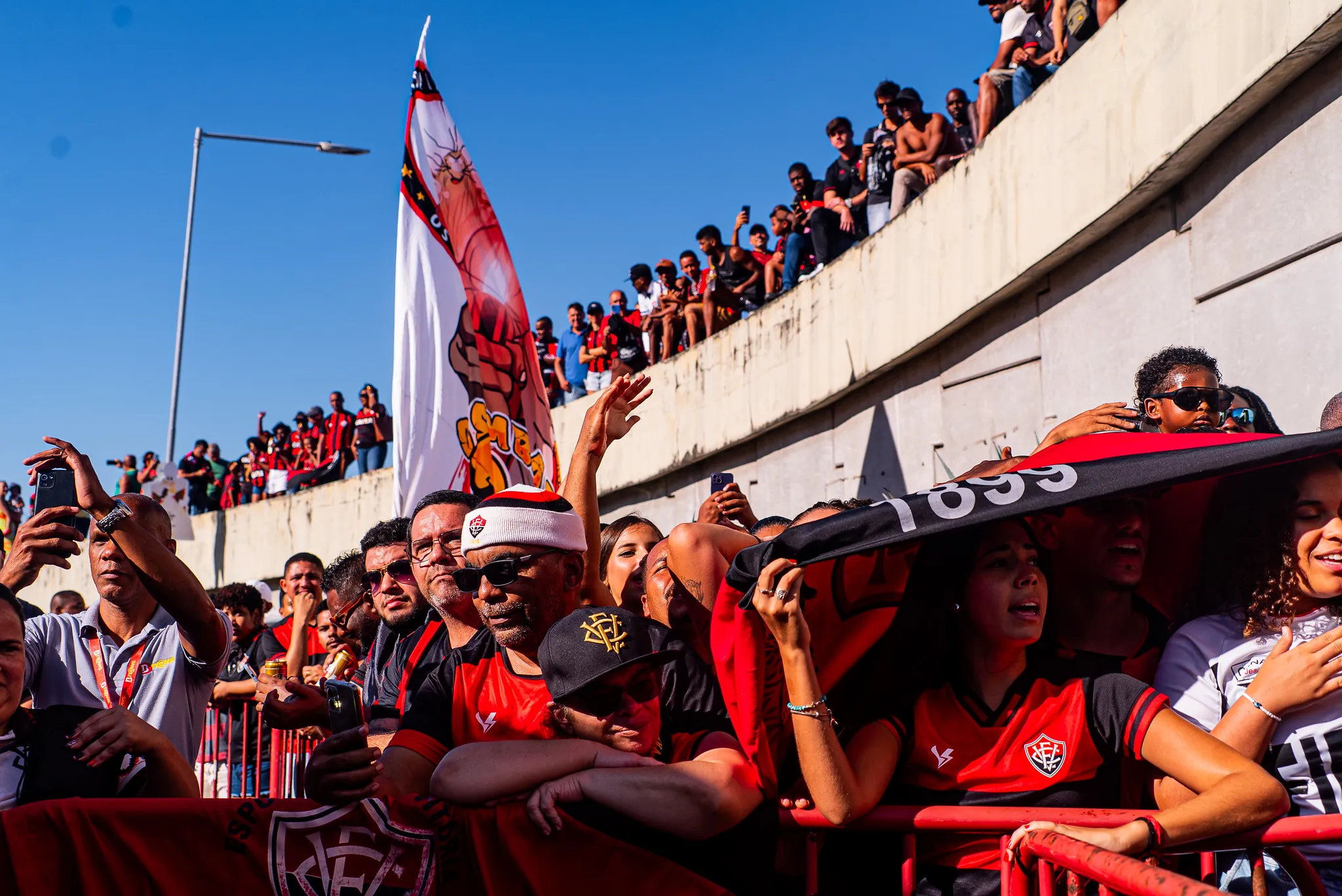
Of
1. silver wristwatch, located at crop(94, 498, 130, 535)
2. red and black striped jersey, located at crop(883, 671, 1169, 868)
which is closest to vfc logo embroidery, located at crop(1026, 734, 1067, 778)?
red and black striped jersey, located at crop(883, 671, 1169, 868)

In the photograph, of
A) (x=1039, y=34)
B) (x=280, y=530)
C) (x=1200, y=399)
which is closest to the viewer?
(x=1200, y=399)

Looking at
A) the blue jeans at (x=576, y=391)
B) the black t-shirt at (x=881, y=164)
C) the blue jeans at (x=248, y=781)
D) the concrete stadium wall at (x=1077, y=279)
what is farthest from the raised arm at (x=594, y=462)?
the blue jeans at (x=576, y=391)

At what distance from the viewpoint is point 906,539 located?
9.89 ft

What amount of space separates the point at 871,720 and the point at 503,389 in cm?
443

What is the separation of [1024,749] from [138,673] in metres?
3.05

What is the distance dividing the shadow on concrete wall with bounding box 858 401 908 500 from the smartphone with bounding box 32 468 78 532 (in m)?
7.14

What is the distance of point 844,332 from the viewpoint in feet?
35.4

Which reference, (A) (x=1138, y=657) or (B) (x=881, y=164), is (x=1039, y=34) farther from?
(A) (x=1138, y=657)

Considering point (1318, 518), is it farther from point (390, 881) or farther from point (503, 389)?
point (503, 389)

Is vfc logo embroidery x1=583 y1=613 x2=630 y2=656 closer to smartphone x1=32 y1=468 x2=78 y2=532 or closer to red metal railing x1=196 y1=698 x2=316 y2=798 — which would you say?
smartphone x1=32 y1=468 x2=78 y2=532

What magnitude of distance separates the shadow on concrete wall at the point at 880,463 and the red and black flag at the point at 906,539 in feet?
21.3

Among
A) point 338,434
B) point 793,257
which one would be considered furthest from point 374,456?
point 793,257

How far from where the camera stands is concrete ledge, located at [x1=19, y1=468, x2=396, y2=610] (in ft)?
68.1

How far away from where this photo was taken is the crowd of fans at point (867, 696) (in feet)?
9.60
